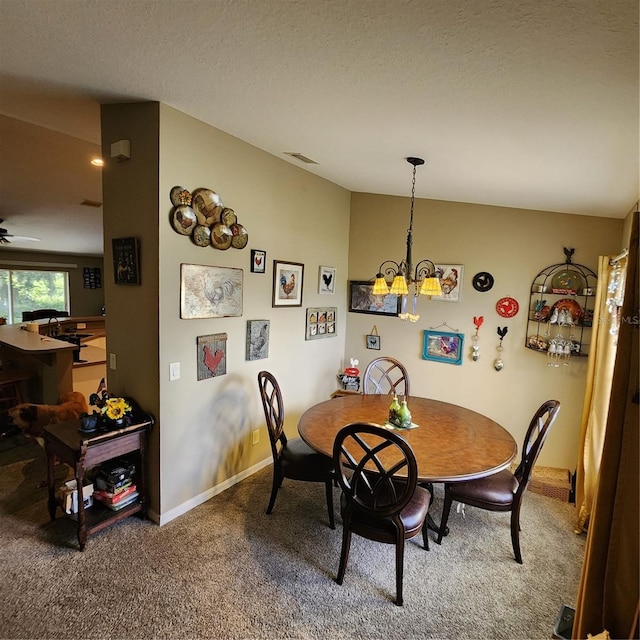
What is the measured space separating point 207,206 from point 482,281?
2.56m

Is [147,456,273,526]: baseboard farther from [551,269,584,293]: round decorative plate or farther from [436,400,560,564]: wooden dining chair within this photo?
[551,269,584,293]: round decorative plate

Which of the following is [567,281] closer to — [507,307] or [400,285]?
[507,307]

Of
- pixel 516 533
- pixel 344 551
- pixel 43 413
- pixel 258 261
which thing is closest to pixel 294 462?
pixel 344 551

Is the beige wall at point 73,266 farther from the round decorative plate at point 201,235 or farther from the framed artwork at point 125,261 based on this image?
the round decorative plate at point 201,235

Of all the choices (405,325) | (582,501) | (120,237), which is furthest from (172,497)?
(582,501)

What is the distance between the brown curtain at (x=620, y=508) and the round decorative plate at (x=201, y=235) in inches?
90.1

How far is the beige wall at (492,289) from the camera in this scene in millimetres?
3236

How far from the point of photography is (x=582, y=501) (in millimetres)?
2691

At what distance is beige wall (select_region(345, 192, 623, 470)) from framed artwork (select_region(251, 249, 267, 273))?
4.62ft

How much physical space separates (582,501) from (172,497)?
2.95 meters

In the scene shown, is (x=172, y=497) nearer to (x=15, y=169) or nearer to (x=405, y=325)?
(x=405, y=325)

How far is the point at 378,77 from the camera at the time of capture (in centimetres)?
156

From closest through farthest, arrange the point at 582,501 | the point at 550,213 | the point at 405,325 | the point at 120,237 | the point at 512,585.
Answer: the point at 512,585
the point at 120,237
the point at 582,501
the point at 550,213
the point at 405,325

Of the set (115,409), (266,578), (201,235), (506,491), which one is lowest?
(266,578)
